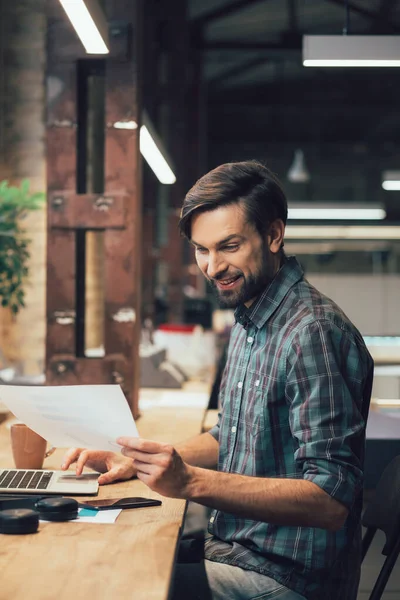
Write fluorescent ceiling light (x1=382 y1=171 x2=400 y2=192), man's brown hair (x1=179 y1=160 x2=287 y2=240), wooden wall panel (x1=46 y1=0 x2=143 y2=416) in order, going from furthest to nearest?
fluorescent ceiling light (x1=382 y1=171 x2=400 y2=192), wooden wall panel (x1=46 y1=0 x2=143 y2=416), man's brown hair (x1=179 y1=160 x2=287 y2=240)

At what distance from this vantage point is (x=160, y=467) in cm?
156

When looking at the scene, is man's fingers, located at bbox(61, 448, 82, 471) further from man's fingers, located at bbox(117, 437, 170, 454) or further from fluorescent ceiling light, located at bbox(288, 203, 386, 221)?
fluorescent ceiling light, located at bbox(288, 203, 386, 221)

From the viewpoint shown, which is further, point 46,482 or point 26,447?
point 26,447

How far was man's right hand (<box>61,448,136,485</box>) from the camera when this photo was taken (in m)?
2.09

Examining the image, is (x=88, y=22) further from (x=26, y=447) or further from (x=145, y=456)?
(x=145, y=456)

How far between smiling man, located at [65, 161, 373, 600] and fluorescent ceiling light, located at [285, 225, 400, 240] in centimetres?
492

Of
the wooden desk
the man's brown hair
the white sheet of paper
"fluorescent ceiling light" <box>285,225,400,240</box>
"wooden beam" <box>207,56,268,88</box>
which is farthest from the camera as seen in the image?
"wooden beam" <box>207,56,268,88</box>

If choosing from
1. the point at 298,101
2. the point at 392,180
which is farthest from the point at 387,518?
the point at 298,101

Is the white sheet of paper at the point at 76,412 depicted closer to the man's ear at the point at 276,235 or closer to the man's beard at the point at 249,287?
the man's beard at the point at 249,287

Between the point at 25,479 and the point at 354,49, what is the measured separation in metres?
2.72

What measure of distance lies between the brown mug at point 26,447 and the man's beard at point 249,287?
68 centimetres

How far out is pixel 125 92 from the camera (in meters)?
3.32

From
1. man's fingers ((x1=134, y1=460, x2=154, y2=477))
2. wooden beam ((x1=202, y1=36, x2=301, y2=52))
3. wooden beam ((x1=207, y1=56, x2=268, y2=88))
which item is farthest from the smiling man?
wooden beam ((x1=207, y1=56, x2=268, y2=88))

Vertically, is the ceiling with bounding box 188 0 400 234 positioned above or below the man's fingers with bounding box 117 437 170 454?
above
